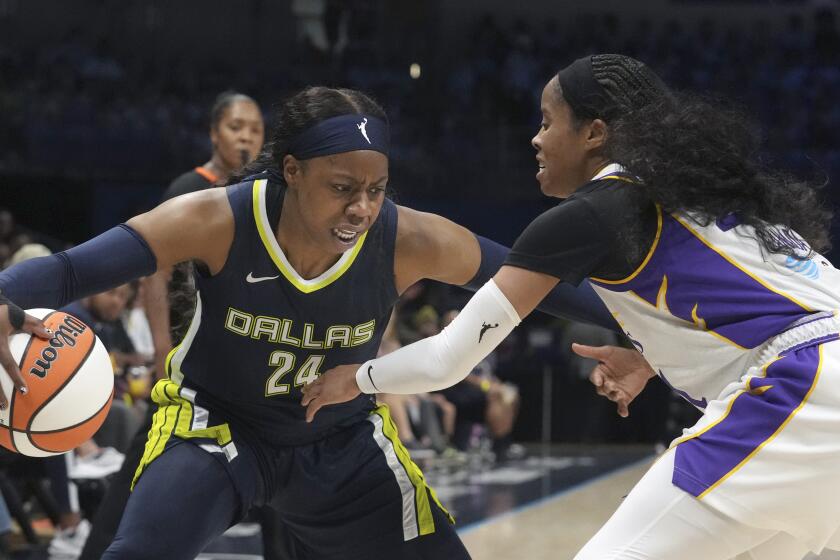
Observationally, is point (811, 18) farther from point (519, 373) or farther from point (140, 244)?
point (140, 244)

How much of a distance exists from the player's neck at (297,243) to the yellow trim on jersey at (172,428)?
1.55 feet

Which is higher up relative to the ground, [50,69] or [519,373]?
[50,69]

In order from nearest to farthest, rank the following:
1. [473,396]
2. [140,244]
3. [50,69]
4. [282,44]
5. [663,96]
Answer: [663,96] < [140,244] < [473,396] < [50,69] < [282,44]

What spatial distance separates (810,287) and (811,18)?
15.5 metres

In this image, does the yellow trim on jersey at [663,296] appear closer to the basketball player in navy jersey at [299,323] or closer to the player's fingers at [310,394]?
the basketball player in navy jersey at [299,323]

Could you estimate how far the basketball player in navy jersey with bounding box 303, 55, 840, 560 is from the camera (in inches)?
96.9

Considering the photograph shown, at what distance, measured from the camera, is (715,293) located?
8.34 feet

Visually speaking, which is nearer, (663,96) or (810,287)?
(810,287)

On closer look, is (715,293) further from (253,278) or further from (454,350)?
(253,278)

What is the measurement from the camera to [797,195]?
279 centimetres

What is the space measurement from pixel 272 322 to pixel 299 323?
72 millimetres

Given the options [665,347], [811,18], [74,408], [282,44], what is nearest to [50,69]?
[282,44]

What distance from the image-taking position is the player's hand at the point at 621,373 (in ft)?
10.2

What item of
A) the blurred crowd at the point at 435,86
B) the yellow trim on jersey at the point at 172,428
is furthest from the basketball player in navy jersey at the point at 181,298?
the blurred crowd at the point at 435,86
